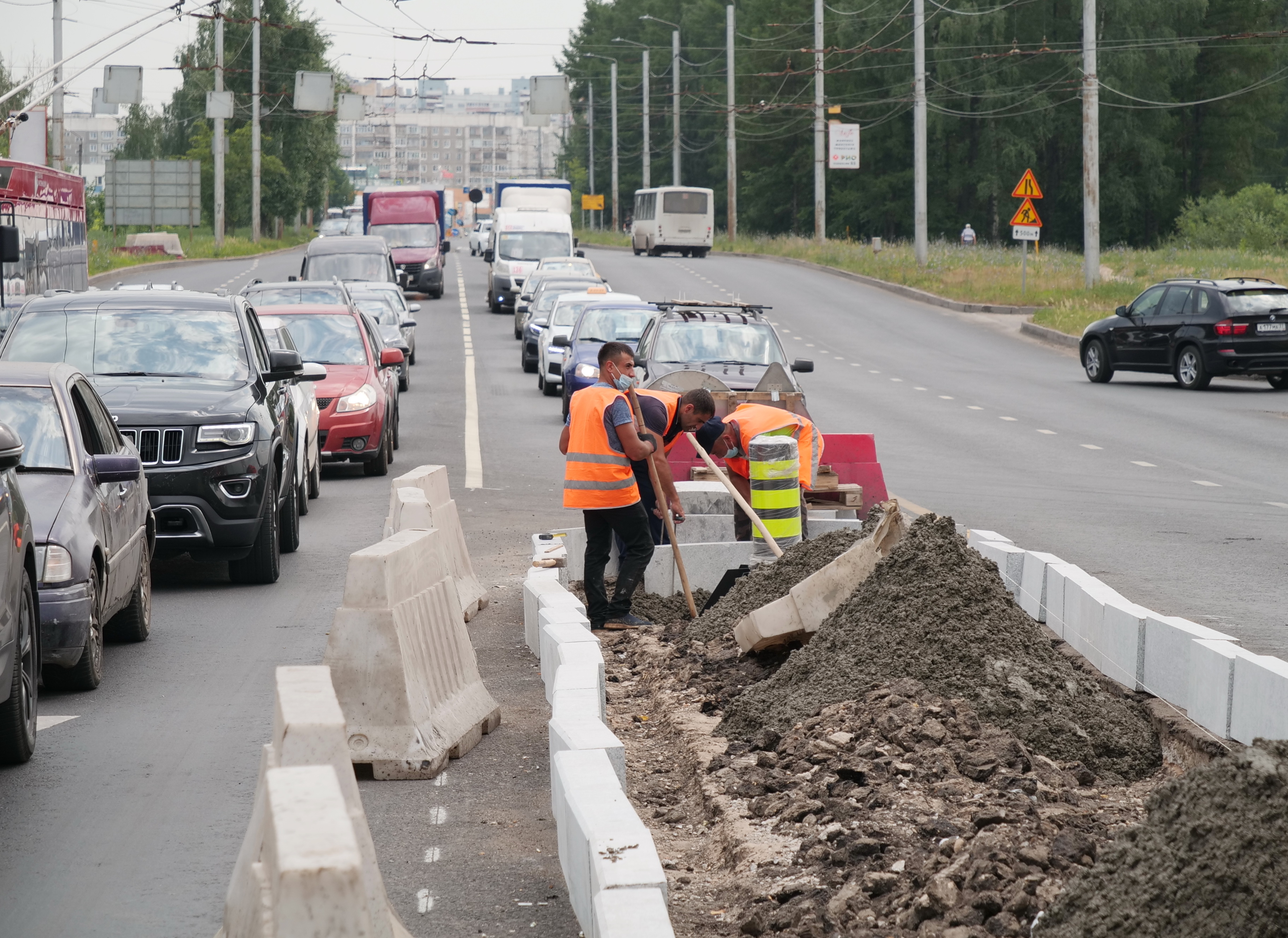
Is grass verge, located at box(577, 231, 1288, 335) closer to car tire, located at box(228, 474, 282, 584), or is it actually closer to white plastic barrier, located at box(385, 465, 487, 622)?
car tire, located at box(228, 474, 282, 584)

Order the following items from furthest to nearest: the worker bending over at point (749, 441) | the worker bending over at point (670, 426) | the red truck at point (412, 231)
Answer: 1. the red truck at point (412, 231)
2. the worker bending over at point (749, 441)
3. the worker bending over at point (670, 426)

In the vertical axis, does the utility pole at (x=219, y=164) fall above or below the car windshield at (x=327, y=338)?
above

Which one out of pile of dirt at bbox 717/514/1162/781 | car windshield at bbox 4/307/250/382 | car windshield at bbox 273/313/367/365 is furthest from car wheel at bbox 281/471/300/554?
car windshield at bbox 273/313/367/365

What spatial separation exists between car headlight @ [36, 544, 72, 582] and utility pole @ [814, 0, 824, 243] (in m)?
53.1

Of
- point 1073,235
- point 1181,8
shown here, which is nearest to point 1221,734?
point 1181,8

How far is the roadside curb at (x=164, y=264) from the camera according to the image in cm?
5269

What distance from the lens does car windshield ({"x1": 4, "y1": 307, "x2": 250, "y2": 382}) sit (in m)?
11.9

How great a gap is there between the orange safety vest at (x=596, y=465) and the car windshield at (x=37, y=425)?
263 centimetres

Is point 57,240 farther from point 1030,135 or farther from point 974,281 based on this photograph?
point 1030,135

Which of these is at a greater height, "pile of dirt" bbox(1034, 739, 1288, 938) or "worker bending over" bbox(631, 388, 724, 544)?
"worker bending over" bbox(631, 388, 724, 544)

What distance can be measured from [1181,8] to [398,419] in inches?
2784

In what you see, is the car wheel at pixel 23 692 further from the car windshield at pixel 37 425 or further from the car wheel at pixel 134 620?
the car wheel at pixel 134 620

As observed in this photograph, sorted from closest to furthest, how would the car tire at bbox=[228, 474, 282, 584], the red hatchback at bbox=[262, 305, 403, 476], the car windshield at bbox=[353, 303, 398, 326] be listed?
the car tire at bbox=[228, 474, 282, 584] → the red hatchback at bbox=[262, 305, 403, 476] → the car windshield at bbox=[353, 303, 398, 326]

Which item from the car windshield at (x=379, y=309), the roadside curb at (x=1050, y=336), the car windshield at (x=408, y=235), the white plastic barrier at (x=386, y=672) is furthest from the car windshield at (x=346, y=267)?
the white plastic barrier at (x=386, y=672)
